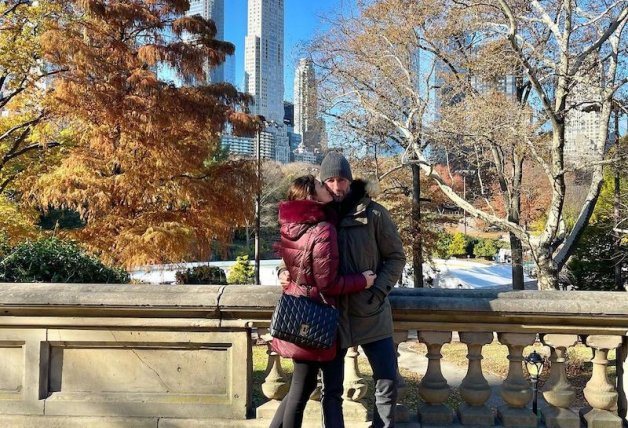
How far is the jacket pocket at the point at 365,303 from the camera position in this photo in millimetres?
2707

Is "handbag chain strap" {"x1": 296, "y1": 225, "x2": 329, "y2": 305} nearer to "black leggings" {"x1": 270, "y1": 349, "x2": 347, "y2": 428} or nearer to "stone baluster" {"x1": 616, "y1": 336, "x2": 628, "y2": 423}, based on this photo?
"black leggings" {"x1": 270, "y1": 349, "x2": 347, "y2": 428}

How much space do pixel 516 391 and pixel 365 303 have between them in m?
1.22

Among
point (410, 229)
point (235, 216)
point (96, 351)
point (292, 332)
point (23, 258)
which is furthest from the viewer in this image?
point (410, 229)

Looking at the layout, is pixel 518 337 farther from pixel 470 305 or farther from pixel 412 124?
pixel 412 124

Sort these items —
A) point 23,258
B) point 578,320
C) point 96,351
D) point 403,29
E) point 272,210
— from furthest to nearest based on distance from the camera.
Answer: point 272,210, point 403,29, point 23,258, point 96,351, point 578,320

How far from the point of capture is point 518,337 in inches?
123

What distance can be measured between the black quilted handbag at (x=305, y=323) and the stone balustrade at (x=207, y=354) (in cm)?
48

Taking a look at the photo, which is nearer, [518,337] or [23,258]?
[518,337]

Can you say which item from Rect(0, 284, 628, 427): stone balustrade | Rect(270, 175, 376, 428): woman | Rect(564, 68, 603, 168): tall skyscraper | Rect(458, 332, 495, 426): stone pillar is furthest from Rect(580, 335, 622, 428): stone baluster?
Rect(564, 68, 603, 168): tall skyscraper

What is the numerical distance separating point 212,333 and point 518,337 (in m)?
1.86

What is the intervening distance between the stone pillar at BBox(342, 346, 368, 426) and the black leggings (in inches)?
18.0

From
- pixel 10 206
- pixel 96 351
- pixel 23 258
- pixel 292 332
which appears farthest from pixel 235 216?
pixel 292 332

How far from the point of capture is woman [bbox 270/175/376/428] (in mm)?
2590

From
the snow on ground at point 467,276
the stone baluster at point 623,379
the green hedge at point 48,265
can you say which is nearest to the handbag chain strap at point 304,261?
the stone baluster at point 623,379
